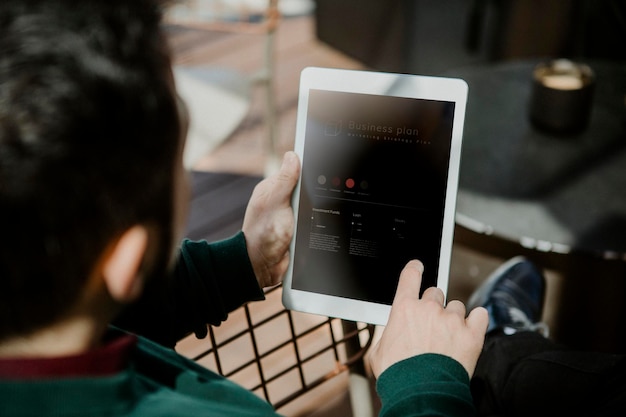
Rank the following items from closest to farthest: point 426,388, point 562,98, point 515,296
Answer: point 426,388
point 515,296
point 562,98

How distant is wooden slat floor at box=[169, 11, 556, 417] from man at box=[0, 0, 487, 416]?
19.3 inches

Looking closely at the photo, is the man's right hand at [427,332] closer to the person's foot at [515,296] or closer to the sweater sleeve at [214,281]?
the sweater sleeve at [214,281]

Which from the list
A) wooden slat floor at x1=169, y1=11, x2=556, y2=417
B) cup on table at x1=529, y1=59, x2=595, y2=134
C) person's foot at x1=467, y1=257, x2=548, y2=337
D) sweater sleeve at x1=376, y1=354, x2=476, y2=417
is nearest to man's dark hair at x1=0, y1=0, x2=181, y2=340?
sweater sleeve at x1=376, y1=354, x2=476, y2=417

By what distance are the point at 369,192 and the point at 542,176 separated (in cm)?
68

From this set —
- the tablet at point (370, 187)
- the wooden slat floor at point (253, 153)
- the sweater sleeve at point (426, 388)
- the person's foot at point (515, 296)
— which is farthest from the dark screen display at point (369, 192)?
the person's foot at point (515, 296)

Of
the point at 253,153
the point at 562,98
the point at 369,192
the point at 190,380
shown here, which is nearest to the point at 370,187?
the point at 369,192

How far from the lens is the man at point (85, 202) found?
43 cm

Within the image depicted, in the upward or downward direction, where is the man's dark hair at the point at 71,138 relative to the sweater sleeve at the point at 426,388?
upward

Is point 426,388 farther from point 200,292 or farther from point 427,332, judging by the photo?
point 200,292

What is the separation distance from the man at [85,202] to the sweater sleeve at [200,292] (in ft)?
0.53

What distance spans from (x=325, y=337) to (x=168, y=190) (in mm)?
1138

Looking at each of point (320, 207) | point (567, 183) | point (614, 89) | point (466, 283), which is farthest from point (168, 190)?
point (614, 89)

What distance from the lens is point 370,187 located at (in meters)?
0.80

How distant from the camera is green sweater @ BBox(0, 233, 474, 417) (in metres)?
0.47
